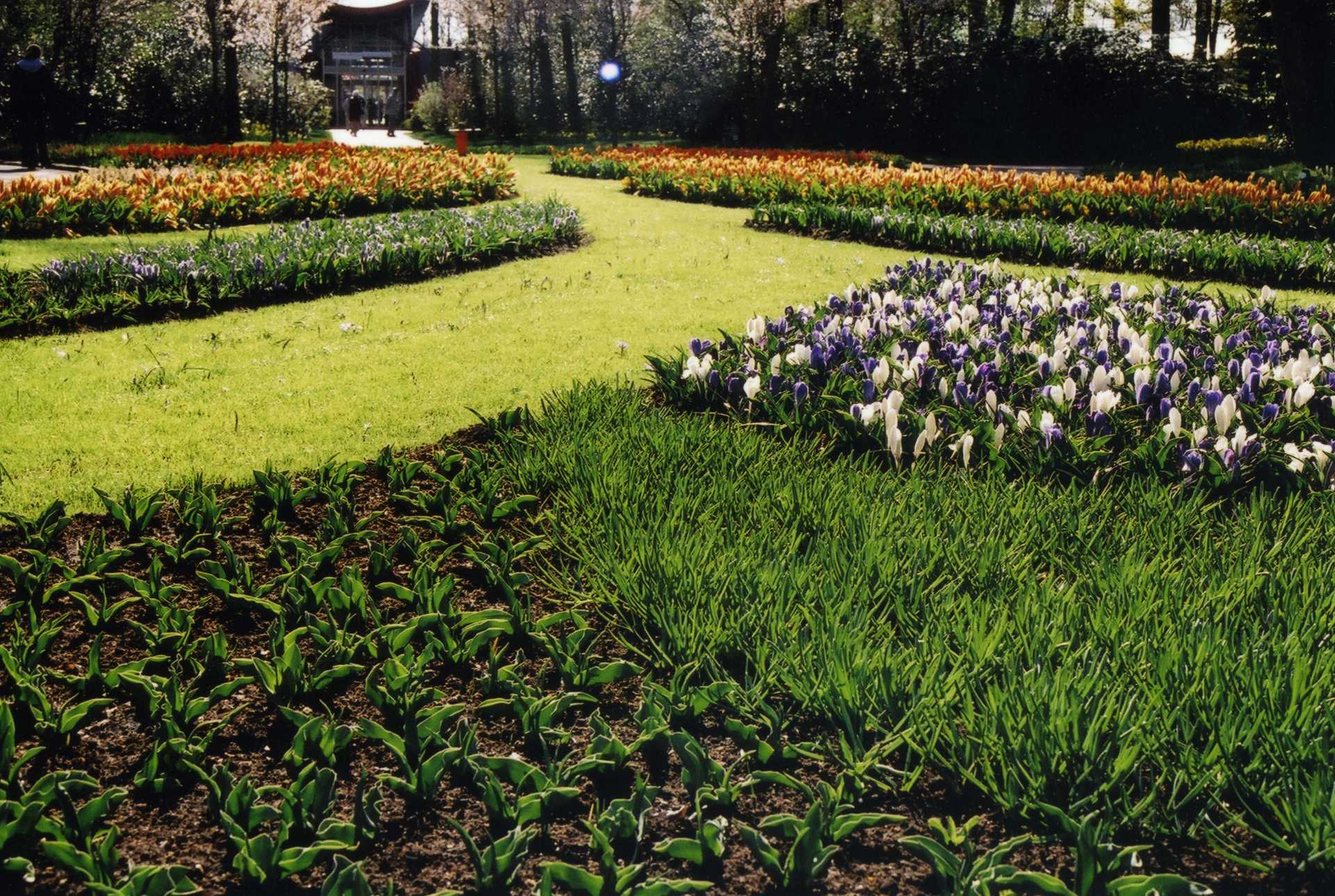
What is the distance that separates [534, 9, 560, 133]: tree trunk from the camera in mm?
33750

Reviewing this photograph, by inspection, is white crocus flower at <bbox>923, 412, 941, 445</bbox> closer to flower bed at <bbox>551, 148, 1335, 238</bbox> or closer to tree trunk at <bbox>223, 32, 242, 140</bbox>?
flower bed at <bbox>551, 148, 1335, 238</bbox>

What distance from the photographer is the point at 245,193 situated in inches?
465

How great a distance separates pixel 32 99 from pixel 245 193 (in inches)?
259

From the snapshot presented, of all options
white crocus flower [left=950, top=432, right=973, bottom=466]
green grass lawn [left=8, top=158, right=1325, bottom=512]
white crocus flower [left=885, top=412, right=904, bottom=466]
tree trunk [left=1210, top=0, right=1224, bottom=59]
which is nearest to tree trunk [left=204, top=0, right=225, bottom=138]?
green grass lawn [left=8, top=158, right=1325, bottom=512]

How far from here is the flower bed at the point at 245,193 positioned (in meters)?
10.3

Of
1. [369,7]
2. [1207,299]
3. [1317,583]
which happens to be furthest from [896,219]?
[369,7]

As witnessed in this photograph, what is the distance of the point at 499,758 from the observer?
2355 mm

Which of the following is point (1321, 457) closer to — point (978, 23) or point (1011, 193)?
point (1011, 193)

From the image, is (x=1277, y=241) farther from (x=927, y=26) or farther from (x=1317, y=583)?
(x=927, y=26)

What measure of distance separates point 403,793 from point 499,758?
0.24m

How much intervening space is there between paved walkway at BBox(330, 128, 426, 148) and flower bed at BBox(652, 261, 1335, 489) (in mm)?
27086

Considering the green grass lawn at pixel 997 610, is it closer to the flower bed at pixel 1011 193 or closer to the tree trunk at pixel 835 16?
the flower bed at pixel 1011 193

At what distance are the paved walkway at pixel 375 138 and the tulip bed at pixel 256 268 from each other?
21.6m

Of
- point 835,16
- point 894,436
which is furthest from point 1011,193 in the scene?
point 835,16
